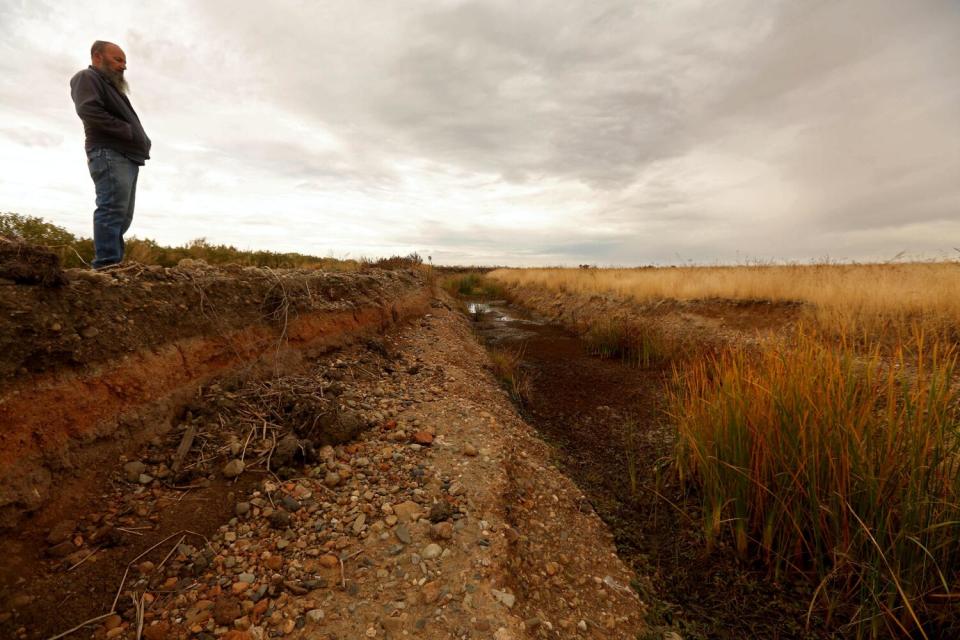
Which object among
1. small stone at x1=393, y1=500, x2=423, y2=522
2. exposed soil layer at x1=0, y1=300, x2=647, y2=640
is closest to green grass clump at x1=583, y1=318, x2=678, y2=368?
exposed soil layer at x1=0, y1=300, x2=647, y2=640

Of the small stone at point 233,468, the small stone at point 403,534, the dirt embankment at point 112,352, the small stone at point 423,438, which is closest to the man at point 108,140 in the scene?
the dirt embankment at point 112,352

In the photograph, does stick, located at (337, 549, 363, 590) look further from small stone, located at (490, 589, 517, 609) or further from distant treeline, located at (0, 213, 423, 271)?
distant treeline, located at (0, 213, 423, 271)

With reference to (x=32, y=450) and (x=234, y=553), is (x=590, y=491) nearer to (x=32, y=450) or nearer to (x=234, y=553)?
(x=234, y=553)

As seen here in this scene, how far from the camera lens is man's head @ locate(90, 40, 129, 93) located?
11.6 ft

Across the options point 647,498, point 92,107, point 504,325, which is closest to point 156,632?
point 647,498

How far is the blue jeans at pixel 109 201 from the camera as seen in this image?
3.37m

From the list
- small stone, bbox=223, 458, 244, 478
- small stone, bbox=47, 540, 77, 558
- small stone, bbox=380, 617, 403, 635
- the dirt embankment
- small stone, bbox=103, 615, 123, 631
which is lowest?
small stone, bbox=380, 617, 403, 635

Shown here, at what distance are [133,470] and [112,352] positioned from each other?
660 mm

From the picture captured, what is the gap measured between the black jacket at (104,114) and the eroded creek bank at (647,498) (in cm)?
490

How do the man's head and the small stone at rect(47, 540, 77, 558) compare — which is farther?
the man's head

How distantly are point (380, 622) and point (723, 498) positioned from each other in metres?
2.41

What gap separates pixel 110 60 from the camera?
3564mm

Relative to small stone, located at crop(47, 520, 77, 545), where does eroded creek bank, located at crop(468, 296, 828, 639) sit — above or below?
below

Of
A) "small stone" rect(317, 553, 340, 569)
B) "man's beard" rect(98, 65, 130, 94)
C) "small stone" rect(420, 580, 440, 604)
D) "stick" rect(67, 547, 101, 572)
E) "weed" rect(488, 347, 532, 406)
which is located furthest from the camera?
"weed" rect(488, 347, 532, 406)
